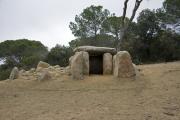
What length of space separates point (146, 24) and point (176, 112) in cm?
2041

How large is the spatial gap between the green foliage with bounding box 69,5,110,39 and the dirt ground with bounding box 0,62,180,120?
2003 cm

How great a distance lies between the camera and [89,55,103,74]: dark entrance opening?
59.8 ft

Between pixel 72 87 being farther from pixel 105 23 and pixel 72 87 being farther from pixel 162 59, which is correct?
pixel 105 23

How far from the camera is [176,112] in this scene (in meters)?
11.1

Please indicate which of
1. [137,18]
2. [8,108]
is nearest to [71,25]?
[137,18]

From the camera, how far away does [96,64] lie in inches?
723

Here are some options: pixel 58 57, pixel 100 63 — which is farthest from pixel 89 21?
pixel 100 63

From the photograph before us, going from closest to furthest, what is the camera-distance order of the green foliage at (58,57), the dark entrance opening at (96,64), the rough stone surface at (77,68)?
the rough stone surface at (77,68), the dark entrance opening at (96,64), the green foliage at (58,57)

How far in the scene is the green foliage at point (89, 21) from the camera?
36875 millimetres

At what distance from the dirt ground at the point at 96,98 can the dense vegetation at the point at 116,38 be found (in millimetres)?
9920

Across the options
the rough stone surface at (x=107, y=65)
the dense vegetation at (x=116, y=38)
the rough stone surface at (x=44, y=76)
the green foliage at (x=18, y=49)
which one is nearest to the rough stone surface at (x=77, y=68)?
the rough stone surface at (x=44, y=76)

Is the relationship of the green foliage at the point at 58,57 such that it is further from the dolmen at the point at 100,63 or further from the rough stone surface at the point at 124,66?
the rough stone surface at the point at 124,66

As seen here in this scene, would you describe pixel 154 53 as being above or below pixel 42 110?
above

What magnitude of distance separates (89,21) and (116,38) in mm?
2843
